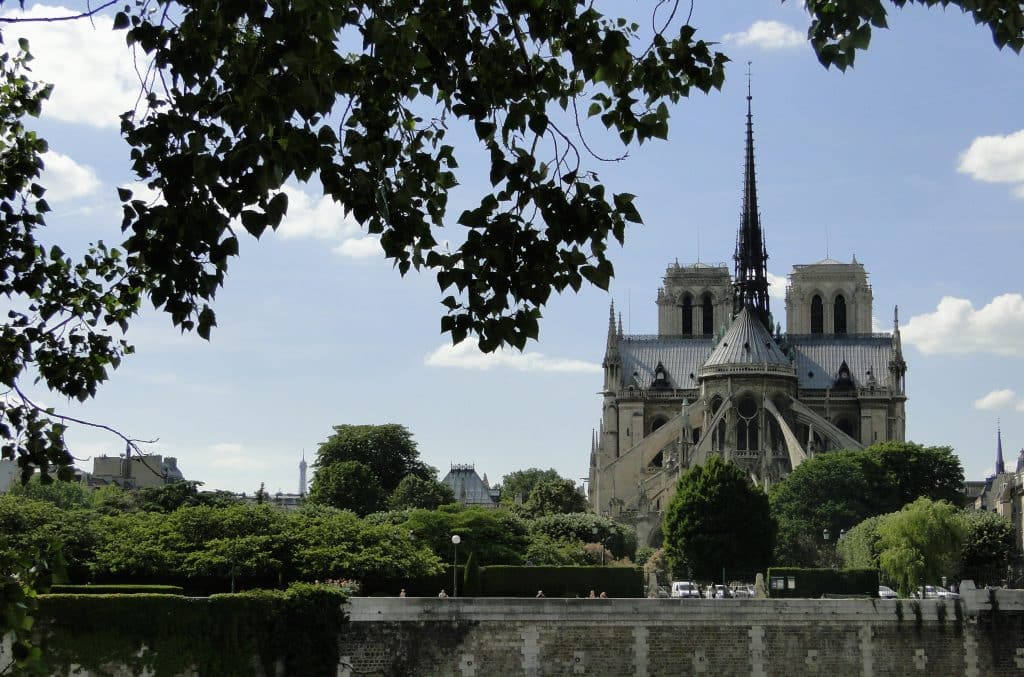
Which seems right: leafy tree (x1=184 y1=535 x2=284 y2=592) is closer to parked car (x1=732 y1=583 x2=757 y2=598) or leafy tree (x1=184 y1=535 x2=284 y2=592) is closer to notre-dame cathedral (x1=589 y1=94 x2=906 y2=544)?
parked car (x1=732 y1=583 x2=757 y2=598)

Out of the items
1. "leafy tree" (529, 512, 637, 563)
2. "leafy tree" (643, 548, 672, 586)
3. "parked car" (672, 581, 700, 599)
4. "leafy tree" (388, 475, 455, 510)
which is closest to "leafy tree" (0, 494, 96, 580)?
"parked car" (672, 581, 700, 599)

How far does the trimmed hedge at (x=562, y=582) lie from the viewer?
4991cm

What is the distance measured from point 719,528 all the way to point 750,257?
2020 inches

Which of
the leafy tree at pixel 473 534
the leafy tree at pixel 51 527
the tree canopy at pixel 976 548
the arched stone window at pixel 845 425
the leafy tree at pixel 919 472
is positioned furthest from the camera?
the arched stone window at pixel 845 425

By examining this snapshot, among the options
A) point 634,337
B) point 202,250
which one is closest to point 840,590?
point 202,250

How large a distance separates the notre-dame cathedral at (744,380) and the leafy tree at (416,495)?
1263cm

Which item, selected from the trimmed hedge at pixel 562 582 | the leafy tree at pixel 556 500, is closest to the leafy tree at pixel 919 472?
the leafy tree at pixel 556 500

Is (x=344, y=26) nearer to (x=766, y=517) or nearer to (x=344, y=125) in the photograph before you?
(x=344, y=125)

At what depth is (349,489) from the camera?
300ft

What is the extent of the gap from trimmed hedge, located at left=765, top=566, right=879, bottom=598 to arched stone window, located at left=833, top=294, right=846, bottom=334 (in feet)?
241

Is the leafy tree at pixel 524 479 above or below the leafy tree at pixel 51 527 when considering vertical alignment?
above

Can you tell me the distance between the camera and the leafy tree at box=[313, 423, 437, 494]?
10125cm

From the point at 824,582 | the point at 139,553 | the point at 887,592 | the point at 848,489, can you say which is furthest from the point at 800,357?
the point at 139,553

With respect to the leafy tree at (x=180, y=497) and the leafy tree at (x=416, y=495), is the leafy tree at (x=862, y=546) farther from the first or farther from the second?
the leafy tree at (x=180, y=497)
